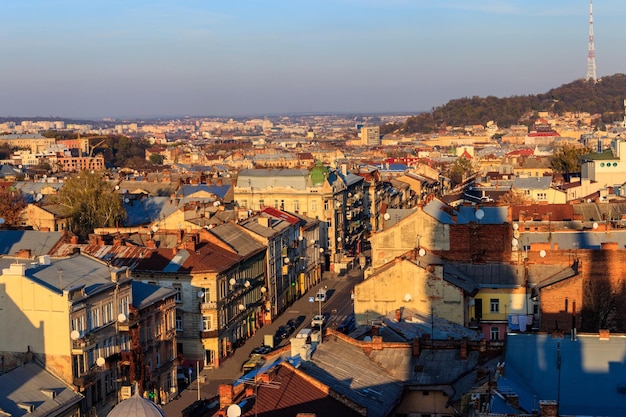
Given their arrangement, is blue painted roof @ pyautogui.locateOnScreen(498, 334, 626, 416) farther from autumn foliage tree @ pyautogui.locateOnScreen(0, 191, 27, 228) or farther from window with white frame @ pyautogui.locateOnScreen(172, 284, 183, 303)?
autumn foliage tree @ pyautogui.locateOnScreen(0, 191, 27, 228)

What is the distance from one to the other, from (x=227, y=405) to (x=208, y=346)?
26494 millimetres

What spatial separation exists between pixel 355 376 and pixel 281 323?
3293cm

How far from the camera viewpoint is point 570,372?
32.9 metres

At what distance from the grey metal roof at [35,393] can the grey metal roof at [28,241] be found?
23.8m

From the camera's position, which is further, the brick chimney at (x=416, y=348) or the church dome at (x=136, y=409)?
the brick chimney at (x=416, y=348)

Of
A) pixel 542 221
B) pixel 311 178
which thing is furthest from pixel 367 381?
pixel 311 178

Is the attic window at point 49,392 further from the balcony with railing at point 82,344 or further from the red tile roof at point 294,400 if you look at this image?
the red tile roof at point 294,400

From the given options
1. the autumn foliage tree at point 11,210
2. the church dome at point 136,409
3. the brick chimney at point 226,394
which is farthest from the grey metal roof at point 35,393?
the autumn foliage tree at point 11,210

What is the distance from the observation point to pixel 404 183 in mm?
132000

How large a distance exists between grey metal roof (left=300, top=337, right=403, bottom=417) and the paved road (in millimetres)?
11429

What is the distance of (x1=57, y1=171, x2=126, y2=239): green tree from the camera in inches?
3376

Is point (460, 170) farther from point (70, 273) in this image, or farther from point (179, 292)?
point (70, 273)

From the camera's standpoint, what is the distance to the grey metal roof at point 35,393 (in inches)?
1462

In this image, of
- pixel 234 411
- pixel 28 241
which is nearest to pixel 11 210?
pixel 28 241
